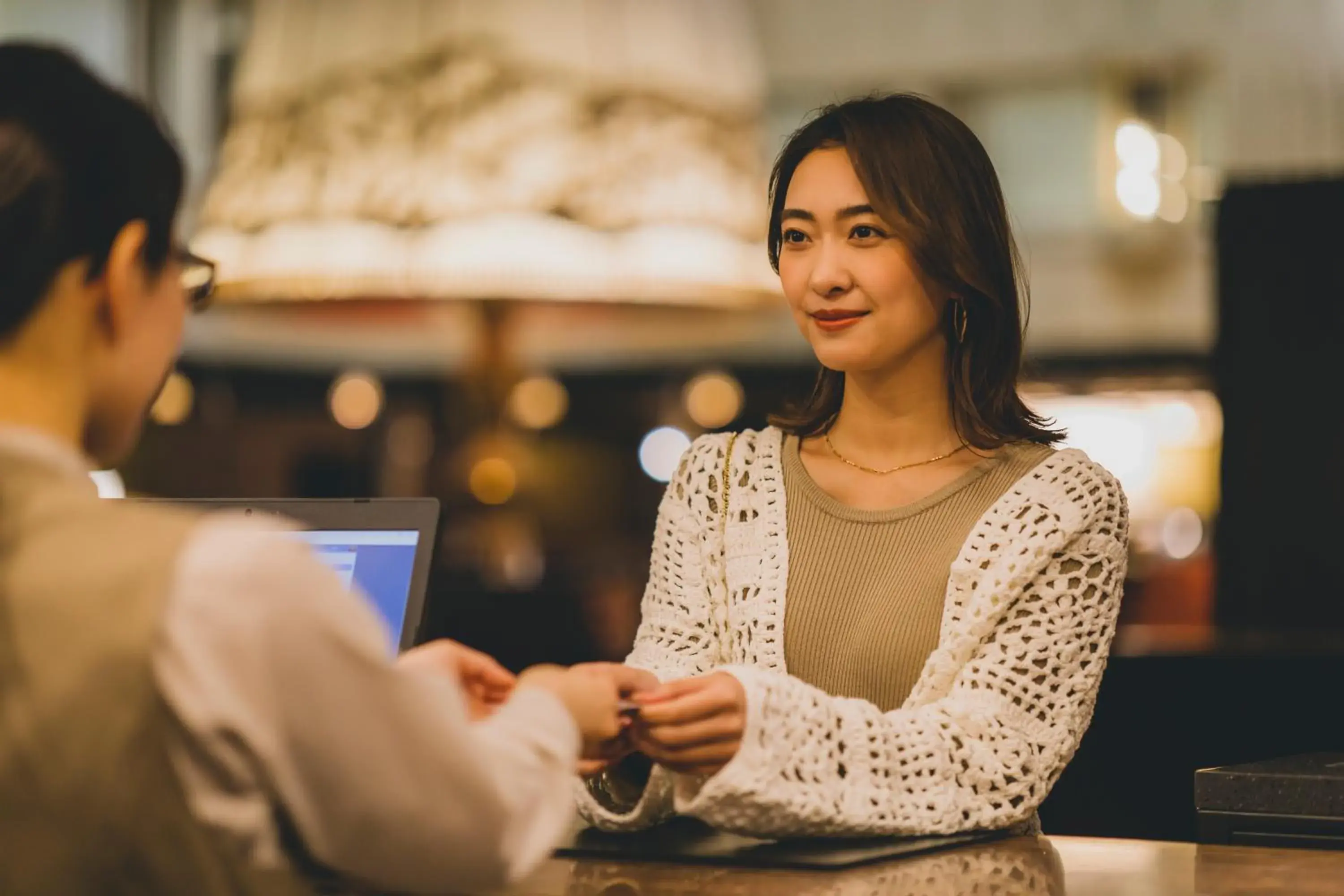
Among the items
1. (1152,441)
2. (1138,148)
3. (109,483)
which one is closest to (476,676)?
(109,483)

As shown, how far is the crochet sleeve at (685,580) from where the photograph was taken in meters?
1.94

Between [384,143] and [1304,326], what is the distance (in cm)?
335

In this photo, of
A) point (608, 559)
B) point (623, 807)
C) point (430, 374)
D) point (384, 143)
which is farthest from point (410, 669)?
point (430, 374)

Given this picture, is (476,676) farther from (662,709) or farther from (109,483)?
(109,483)

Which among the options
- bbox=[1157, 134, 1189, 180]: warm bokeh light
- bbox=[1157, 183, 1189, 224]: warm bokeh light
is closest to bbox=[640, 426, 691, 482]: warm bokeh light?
bbox=[1157, 183, 1189, 224]: warm bokeh light

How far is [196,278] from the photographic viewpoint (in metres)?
1.39

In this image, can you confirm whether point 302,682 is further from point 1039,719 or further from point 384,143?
point 384,143

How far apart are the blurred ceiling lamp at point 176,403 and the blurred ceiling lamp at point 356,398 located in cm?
147

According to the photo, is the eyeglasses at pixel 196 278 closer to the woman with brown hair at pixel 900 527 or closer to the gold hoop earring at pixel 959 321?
the woman with brown hair at pixel 900 527

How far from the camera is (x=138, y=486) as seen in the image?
14312 mm

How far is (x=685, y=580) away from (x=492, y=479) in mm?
2997

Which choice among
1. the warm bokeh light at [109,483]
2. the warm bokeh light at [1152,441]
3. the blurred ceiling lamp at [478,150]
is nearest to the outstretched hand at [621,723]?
the blurred ceiling lamp at [478,150]

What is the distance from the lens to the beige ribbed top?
1.89m

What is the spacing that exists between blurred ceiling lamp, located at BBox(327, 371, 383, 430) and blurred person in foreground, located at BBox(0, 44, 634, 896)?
15.2m
